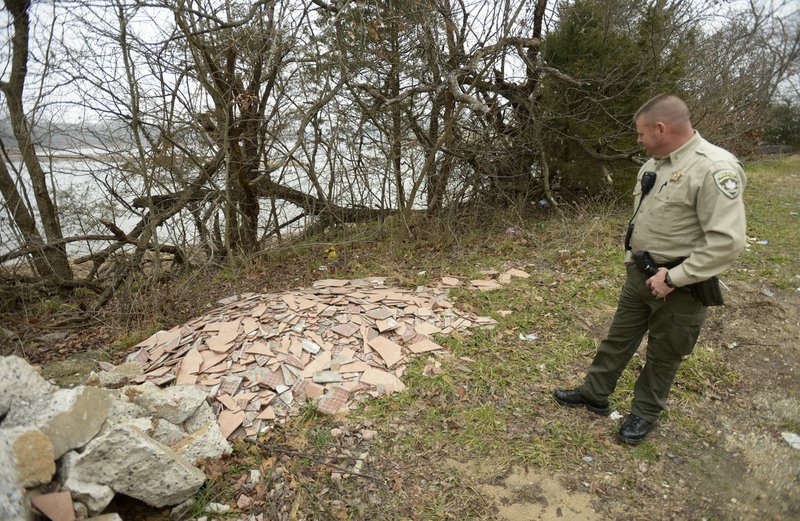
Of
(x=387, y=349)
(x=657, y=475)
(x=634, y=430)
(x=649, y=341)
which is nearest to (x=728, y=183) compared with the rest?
(x=649, y=341)

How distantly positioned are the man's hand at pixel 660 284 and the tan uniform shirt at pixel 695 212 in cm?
6

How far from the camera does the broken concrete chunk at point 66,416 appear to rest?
7.00 feet

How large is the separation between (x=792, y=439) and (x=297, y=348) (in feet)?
11.5

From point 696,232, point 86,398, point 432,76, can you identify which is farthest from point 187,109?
point 696,232

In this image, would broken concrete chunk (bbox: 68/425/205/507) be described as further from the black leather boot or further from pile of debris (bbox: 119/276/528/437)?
the black leather boot

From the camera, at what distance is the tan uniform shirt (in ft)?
7.27

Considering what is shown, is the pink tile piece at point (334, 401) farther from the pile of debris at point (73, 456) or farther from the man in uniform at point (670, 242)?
the man in uniform at point (670, 242)

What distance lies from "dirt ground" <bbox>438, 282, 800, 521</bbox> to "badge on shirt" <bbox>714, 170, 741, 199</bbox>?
1649 millimetres

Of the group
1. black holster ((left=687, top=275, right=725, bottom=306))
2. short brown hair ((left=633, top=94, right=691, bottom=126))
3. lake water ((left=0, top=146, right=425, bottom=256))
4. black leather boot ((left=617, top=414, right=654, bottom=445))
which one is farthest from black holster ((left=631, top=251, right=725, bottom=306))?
lake water ((left=0, top=146, right=425, bottom=256))

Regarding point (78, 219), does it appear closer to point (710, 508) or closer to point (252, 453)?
point (252, 453)

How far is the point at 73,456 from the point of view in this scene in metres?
2.14

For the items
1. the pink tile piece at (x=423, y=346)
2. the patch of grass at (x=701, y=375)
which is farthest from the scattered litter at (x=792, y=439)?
the pink tile piece at (x=423, y=346)

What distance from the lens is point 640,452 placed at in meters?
2.81

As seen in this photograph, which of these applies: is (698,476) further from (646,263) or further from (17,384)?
(17,384)
